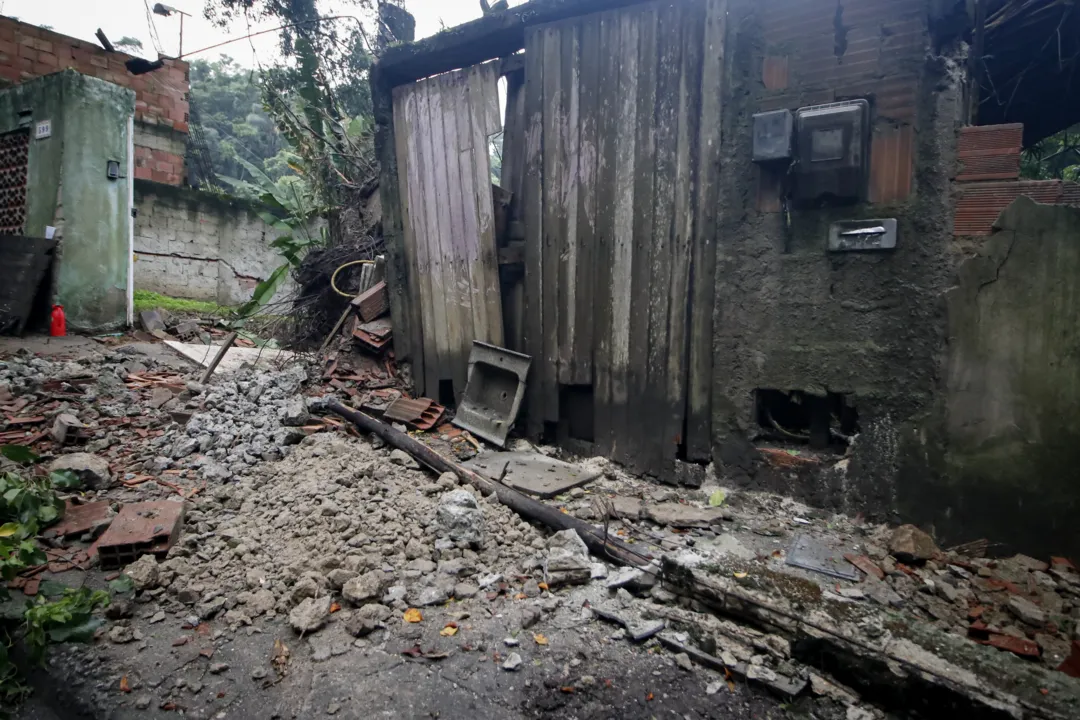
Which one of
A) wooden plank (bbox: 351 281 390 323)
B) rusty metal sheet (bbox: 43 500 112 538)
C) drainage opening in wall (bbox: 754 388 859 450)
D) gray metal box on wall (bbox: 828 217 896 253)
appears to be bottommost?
rusty metal sheet (bbox: 43 500 112 538)

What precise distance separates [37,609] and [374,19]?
1269cm

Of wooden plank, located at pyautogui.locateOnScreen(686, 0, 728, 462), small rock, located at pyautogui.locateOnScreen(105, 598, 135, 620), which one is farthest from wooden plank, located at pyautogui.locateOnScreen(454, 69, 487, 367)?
small rock, located at pyautogui.locateOnScreen(105, 598, 135, 620)

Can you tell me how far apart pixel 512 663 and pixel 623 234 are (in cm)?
282

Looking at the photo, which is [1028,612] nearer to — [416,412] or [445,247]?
[416,412]

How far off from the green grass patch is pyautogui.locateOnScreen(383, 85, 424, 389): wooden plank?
5763mm

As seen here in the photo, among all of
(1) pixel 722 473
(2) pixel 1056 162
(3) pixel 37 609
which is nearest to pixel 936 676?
(1) pixel 722 473

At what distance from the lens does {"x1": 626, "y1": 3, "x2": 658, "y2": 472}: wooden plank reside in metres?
3.96

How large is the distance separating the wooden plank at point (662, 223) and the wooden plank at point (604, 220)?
0.33 meters

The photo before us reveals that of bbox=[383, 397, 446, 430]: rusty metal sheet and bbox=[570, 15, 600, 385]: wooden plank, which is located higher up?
bbox=[570, 15, 600, 385]: wooden plank

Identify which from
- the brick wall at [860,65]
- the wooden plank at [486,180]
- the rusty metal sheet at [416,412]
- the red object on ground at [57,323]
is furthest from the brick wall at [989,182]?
the red object on ground at [57,323]

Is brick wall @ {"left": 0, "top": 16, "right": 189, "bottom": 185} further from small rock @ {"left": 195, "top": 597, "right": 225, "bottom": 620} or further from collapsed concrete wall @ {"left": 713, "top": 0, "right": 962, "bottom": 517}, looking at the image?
collapsed concrete wall @ {"left": 713, "top": 0, "right": 962, "bottom": 517}

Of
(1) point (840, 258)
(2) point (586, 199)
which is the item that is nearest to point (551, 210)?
(2) point (586, 199)

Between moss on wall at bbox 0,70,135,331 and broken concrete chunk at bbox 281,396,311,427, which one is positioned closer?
broken concrete chunk at bbox 281,396,311,427

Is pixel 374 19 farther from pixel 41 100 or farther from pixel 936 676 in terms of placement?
pixel 936 676
